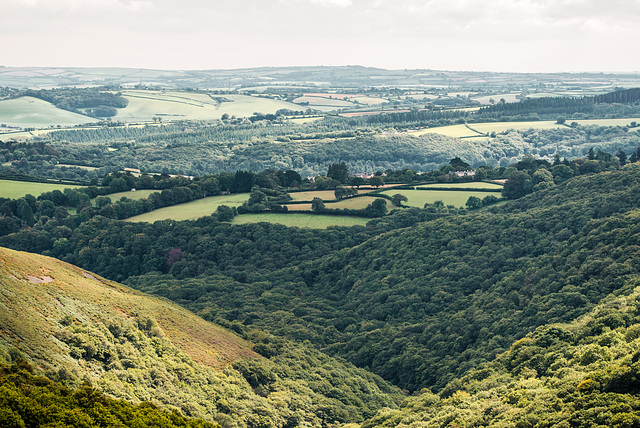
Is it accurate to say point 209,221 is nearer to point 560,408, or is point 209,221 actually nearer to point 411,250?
point 411,250

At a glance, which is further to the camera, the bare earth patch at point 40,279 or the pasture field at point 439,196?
the pasture field at point 439,196

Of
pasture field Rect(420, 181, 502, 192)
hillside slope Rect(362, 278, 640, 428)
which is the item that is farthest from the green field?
hillside slope Rect(362, 278, 640, 428)

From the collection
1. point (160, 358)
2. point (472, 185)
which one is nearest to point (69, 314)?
point (160, 358)

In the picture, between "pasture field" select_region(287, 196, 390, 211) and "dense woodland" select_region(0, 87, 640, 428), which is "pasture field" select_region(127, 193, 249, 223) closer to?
"dense woodland" select_region(0, 87, 640, 428)

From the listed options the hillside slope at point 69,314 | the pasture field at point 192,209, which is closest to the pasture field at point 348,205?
the pasture field at point 192,209

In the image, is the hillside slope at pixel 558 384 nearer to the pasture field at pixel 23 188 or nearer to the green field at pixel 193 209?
the green field at pixel 193 209

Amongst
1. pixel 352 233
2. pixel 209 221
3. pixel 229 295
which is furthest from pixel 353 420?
pixel 209 221

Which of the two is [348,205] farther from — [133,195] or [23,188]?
[23,188]
